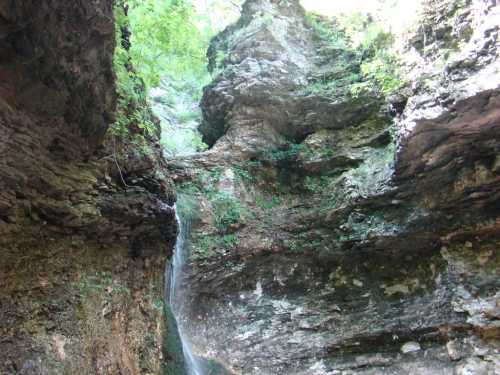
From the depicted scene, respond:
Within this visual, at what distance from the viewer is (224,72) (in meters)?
9.69

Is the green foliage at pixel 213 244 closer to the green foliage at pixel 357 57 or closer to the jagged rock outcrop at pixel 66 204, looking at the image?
the jagged rock outcrop at pixel 66 204

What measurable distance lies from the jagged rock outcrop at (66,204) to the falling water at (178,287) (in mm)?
1183

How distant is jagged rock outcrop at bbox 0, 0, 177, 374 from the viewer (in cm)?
351

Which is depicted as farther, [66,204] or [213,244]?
[213,244]

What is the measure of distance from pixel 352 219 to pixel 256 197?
231cm

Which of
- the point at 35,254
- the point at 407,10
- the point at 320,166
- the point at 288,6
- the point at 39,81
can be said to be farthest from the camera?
the point at 288,6

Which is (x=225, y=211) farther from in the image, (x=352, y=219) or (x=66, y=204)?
(x=66, y=204)

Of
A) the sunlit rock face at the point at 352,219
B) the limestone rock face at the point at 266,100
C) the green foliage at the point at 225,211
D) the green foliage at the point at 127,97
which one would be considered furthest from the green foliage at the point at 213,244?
the green foliage at the point at 127,97

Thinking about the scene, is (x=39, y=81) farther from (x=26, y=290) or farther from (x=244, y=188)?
(x=244, y=188)

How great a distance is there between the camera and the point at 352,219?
7305 mm

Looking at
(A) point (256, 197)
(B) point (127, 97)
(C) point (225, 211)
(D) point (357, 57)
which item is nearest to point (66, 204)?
(B) point (127, 97)

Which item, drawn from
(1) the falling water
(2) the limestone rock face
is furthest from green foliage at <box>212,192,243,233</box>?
(2) the limestone rock face

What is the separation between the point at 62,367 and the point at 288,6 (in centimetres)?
1020

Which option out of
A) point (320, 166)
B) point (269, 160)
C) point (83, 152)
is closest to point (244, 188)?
point (269, 160)
